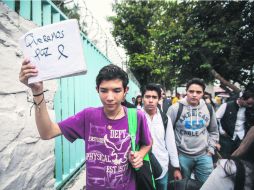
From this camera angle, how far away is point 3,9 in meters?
2.03

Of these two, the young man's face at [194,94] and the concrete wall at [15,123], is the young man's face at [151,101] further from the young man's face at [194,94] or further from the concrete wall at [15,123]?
the concrete wall at [15,123]

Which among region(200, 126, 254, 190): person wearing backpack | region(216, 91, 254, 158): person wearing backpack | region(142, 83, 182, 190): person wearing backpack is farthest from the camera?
region(216, 91, 254, 158): person wearing backpack

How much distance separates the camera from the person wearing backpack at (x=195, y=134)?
3.73 meters

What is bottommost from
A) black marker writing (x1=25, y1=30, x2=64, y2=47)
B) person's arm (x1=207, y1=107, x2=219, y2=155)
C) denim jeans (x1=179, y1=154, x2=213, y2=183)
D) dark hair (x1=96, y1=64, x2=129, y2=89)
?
denim jeans (x1=179, y1=154, x2=213, y2=183)

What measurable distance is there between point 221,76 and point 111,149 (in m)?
19.3

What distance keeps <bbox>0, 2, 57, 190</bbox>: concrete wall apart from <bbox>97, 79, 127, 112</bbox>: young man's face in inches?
27.3

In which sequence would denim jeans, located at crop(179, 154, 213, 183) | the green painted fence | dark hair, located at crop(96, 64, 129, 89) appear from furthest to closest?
denim jeans, located at crop(179, 154, 213, 183) → the green painted fence → dark hair, located at crop(96, 64, 129, 89)

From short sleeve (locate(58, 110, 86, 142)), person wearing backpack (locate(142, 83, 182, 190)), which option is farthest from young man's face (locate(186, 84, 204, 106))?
short sleeve (locate(58, 110, 86, 142))

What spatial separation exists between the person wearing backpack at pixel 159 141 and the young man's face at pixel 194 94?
0.55 meters

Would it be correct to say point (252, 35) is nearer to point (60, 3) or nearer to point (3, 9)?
point (60, 3)

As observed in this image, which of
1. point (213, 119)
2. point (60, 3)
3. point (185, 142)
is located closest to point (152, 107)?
point (185, 142)

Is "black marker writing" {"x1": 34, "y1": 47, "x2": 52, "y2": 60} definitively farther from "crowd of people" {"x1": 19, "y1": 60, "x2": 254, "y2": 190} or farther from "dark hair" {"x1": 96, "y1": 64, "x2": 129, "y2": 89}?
"dark hair" {"x1": 96, "y1": 64, "x2": 129, "y2": 89}

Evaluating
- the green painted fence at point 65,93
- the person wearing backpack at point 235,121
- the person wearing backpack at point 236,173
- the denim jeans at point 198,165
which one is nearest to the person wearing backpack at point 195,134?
the denim jeans at point 198,165

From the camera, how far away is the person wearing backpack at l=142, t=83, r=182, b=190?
316 cm
